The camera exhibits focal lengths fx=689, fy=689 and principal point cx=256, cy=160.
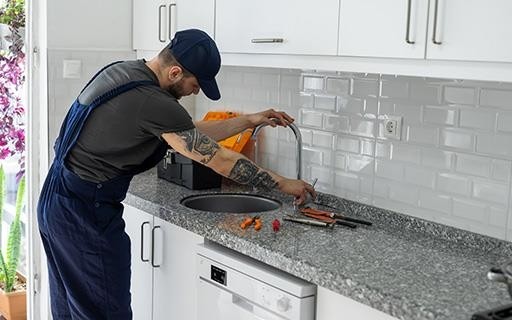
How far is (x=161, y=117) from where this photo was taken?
90.6 inches

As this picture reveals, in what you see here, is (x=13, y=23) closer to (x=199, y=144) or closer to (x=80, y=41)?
(x=80, y=41)

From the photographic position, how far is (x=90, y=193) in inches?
95.6

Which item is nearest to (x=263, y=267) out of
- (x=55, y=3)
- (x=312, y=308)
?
(x=312, y=308)

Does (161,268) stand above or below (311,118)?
below

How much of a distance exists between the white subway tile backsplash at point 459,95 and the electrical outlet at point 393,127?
0.22m

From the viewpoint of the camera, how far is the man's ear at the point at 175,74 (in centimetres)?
243

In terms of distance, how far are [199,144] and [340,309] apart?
2.48 ft

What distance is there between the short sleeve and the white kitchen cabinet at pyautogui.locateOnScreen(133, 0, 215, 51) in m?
0.66

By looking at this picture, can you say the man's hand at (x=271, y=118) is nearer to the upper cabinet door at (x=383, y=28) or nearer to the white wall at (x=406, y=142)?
the white wall at (x=406, y=142)

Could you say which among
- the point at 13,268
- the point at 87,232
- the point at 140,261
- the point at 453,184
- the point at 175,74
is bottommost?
the point at 13,268

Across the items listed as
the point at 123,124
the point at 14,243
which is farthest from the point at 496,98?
the point at 14,243

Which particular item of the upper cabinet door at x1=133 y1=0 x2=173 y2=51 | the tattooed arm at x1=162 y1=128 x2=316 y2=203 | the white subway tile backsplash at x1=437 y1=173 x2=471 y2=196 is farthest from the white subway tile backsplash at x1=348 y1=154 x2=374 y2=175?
the upper cabinet door at x1=133 y1=0 x2=173 y2=51

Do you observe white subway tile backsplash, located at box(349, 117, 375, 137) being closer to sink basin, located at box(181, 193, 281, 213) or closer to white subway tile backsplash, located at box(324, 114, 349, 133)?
white subway tile backsplash, located at box(324, 114, 349, 133)

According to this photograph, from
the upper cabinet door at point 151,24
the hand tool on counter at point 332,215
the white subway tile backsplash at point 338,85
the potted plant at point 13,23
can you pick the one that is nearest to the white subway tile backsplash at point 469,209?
the hand tool on counter at point 332,215
